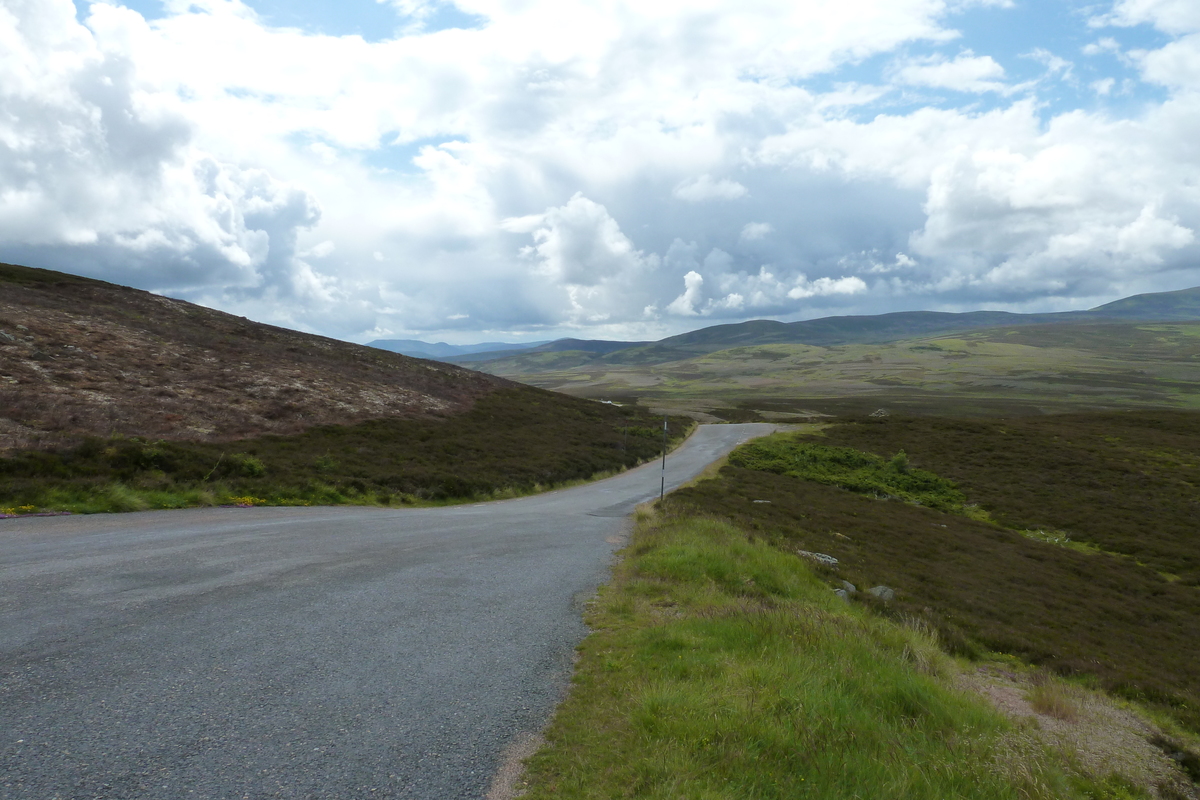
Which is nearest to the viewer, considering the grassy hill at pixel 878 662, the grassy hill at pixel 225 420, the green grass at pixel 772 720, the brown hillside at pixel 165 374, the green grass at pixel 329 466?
the green grass at pixel 772 720

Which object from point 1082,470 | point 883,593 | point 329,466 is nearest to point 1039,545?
point 883,593

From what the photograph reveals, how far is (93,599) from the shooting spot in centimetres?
874

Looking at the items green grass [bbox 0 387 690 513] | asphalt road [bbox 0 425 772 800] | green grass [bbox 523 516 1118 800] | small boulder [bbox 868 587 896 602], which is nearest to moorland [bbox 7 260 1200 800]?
green grass [bbox 523 516 1118 800]

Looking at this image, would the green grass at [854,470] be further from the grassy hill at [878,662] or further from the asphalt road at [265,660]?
the asphalt road at [265,660]

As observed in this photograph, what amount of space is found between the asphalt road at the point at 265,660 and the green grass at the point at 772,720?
75 cm

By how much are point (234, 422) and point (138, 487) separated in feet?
37.4

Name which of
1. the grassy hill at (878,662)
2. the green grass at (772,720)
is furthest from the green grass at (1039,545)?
the green grass at (772,720)

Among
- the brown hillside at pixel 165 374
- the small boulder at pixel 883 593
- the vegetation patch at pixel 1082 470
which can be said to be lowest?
the vegetation patch at pixel 1082 470

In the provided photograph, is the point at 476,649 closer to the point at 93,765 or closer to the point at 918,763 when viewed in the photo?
the point at 93,765

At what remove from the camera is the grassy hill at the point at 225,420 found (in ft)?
64.8

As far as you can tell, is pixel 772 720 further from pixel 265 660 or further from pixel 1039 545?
pixel 1039 545

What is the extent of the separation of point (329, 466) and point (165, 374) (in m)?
15.8

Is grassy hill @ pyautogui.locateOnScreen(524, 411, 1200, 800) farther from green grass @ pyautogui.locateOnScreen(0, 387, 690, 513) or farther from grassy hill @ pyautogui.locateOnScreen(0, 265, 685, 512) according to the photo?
grassy hill @ pyautogui.locateOnScreen(0, 265, 685, 512)

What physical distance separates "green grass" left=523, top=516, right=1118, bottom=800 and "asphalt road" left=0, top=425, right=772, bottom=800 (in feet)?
2.47
